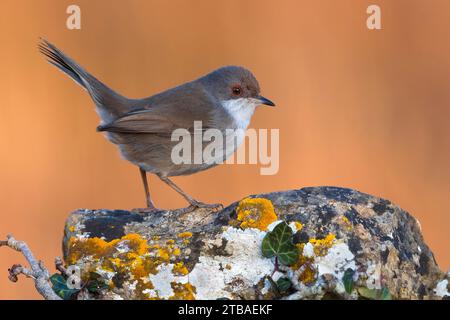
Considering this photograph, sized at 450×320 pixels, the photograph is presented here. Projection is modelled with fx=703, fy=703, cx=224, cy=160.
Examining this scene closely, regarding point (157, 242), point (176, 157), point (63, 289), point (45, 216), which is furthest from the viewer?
point (45, 216)

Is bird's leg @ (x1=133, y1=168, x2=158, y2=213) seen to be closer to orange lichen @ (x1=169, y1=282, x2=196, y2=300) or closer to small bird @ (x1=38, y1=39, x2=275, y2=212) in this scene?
small bird @ (x1=38, y1=39, x2=275, y2=212)

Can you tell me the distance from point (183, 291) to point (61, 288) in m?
0.52

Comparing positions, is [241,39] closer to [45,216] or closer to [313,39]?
[313,39]

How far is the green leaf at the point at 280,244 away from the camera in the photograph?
3.01 meters

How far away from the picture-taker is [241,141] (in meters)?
5.10

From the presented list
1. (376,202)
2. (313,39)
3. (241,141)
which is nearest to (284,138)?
(313,39)

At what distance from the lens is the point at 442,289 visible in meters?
3.06

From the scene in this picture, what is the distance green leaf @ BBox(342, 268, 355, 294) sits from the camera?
274cm

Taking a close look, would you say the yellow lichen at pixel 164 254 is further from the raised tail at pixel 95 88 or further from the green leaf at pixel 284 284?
the raised tail at pixel 95 88

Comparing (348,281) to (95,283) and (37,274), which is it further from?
(37,274)

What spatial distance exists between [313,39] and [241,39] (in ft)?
2.34

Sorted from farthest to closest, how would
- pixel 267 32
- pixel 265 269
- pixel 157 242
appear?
pixel 267 32 < pixel 157 242 < pixel 265 269

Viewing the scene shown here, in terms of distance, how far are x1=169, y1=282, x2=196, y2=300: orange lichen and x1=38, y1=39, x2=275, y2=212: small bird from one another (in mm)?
1540

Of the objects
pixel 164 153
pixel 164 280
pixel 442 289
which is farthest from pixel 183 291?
pixel 164 153
